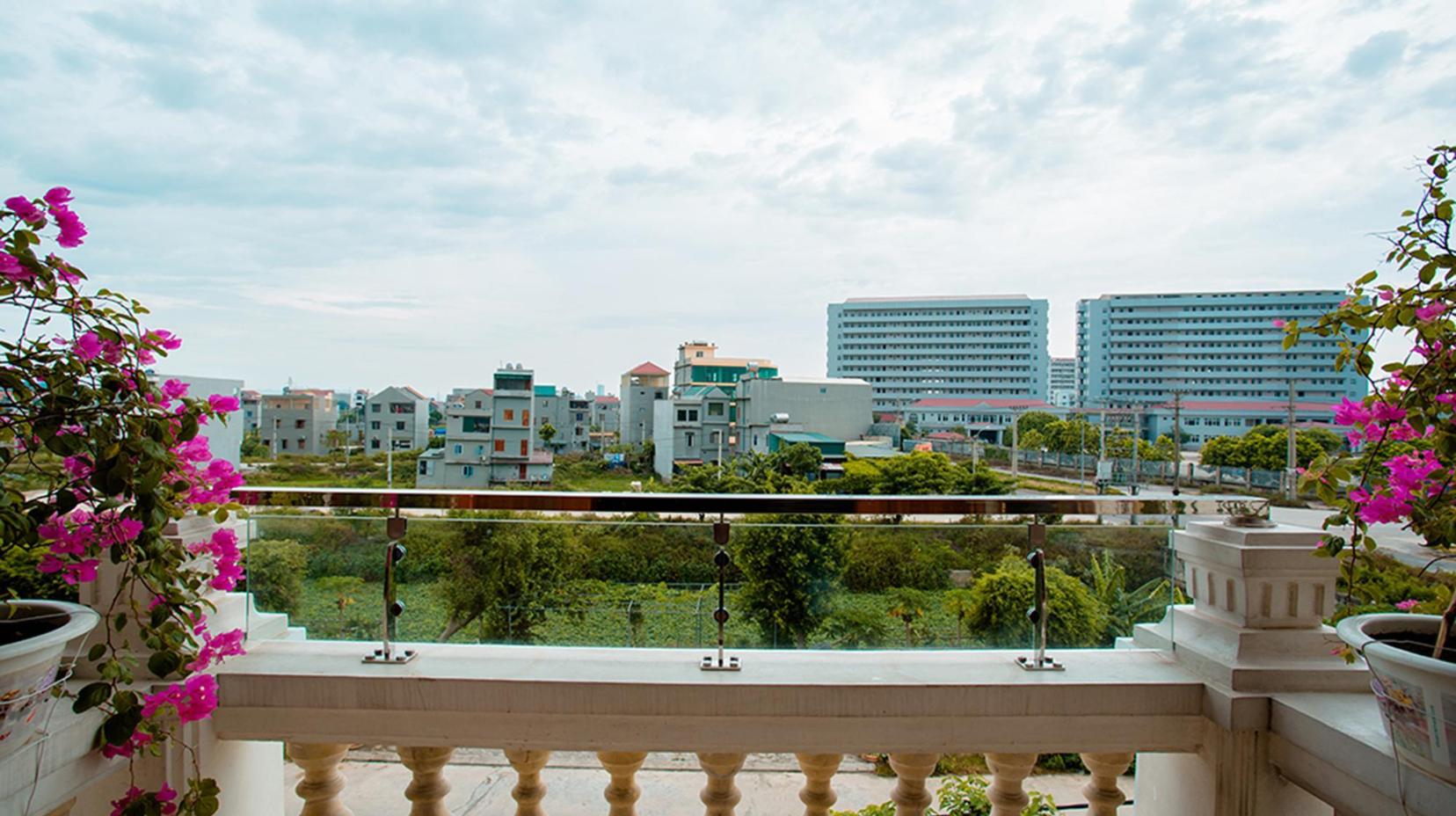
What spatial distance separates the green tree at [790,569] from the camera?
1.46 meters

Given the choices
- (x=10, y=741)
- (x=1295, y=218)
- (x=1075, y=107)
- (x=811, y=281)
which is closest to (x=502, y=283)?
(x=811, y=281)

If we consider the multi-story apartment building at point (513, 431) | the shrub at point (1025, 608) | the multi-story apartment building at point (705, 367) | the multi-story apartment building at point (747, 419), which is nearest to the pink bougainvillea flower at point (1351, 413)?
the shrub at point (1025, 608)

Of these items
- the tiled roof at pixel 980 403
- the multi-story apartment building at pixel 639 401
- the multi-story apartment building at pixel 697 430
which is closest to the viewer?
the multi-story apartment building at pixel 697 430

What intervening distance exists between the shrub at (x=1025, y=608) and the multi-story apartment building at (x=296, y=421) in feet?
117

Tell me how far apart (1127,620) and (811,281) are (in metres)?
37.5

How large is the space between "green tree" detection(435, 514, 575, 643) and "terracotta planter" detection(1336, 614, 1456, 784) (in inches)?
57.1

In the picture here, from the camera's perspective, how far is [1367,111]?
311cm

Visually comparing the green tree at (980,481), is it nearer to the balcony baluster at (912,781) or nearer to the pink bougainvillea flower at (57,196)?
the balcony baluster at (912,781)

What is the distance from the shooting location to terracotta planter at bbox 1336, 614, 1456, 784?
79cm

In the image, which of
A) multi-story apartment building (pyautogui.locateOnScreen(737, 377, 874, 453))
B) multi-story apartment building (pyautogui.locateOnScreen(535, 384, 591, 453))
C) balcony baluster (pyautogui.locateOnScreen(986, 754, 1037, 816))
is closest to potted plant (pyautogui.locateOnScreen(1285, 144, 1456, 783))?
balcony baluster (pyautogui.locateOnScreen(986, 754, 1037, 816))

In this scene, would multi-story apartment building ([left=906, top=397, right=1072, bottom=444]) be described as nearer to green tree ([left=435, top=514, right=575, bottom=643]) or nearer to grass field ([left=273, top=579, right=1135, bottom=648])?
grass field ([left=273, top=579, right=1135, bottom=648])

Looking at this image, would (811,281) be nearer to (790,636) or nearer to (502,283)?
→ (502,283)

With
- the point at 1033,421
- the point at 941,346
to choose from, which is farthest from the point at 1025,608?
the point at 941,346

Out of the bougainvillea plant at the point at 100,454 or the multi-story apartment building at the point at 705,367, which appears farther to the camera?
the multi-story apartment building at the point at 705,367
